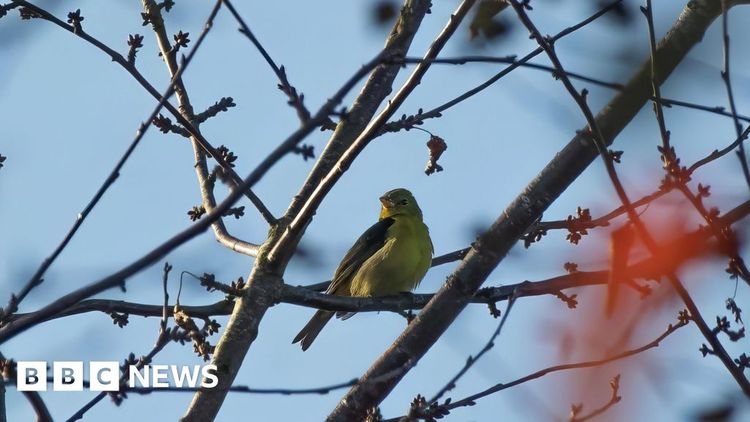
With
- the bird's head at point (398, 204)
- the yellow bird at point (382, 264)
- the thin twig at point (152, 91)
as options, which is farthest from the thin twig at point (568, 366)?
the bird's head at point (398, 204)

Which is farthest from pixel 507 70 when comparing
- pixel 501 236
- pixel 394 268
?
pixel 394 268

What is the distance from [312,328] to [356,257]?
0.76 metres

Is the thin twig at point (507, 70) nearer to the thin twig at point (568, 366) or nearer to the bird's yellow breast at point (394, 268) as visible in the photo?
the thin twig at point (568, 366)

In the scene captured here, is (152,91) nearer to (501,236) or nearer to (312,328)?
(501,236)

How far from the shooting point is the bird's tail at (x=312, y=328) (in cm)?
789

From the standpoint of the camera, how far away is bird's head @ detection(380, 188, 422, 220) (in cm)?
947

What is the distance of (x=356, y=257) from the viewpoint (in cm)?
838

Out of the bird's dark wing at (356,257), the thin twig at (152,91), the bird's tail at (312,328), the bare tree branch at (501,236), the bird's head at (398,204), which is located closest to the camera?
the bare tree branch at (501,236)

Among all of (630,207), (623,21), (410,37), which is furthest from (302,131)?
(410,37)

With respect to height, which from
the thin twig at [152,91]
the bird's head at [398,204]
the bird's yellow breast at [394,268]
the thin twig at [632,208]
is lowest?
the thin twig at [632,208]

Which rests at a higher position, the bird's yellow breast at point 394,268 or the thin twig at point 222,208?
the bird's yellow breast at point 394,268

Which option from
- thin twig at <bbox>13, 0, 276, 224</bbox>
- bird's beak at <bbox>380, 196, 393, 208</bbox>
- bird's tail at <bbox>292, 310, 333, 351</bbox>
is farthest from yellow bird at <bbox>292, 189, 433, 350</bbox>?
thin twig at <bbox>13, 0, 276, 224</bbox>

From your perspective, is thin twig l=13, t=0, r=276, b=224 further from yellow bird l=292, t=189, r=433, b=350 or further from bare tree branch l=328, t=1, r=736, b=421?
yellow bird l=292, t=189, r=433, b=350

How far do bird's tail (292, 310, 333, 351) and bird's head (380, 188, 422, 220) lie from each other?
5.70 ft
